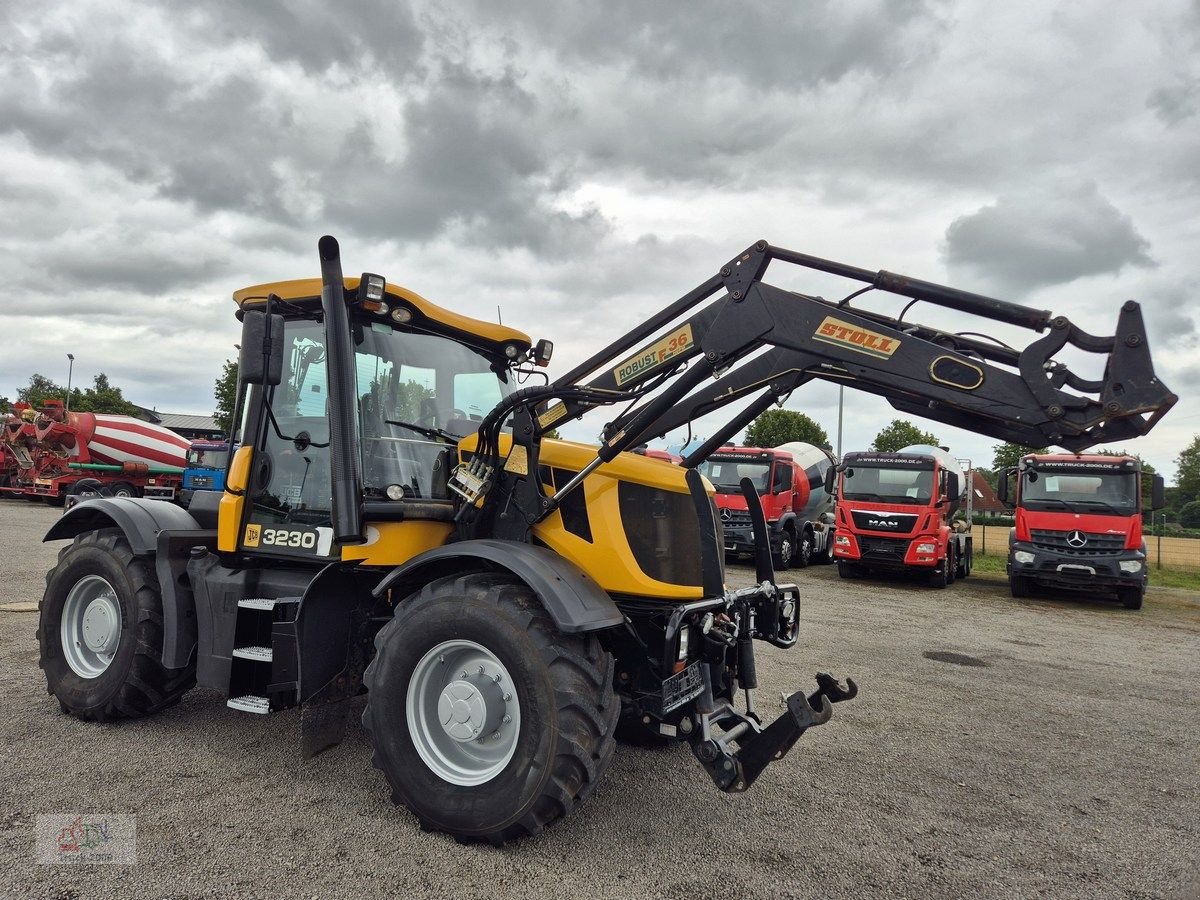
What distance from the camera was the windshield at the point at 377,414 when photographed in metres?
4.30

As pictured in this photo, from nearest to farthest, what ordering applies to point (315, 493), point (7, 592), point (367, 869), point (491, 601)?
1. point (367, 869)
2. point (491, 601)
3. point (315, 493)
4. point (7, 592)

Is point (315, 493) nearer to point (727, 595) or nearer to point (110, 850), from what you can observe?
point (110, 850)

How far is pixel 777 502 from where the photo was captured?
59.9ft

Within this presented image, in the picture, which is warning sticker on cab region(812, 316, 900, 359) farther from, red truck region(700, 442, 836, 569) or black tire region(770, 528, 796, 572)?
black tire region(770, 528, 796, 572)

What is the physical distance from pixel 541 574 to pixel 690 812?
1479mm

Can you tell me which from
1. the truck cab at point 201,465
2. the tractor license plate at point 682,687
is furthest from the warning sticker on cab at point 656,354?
the truck cab at point 201,465

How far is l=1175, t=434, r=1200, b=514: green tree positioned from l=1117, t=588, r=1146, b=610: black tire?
75.0 m

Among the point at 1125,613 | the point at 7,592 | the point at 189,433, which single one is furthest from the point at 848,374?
the point at 189,433

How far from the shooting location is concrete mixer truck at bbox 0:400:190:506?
937 inches

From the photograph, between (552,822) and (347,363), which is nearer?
(552,822)

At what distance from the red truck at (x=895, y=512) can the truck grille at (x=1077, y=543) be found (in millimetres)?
1741

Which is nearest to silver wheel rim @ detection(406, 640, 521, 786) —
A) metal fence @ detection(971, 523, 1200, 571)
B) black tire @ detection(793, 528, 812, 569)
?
black tire @ detection(793, 528, 812, 569)

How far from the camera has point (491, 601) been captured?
354 centimetres

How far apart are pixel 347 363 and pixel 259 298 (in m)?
0.98
